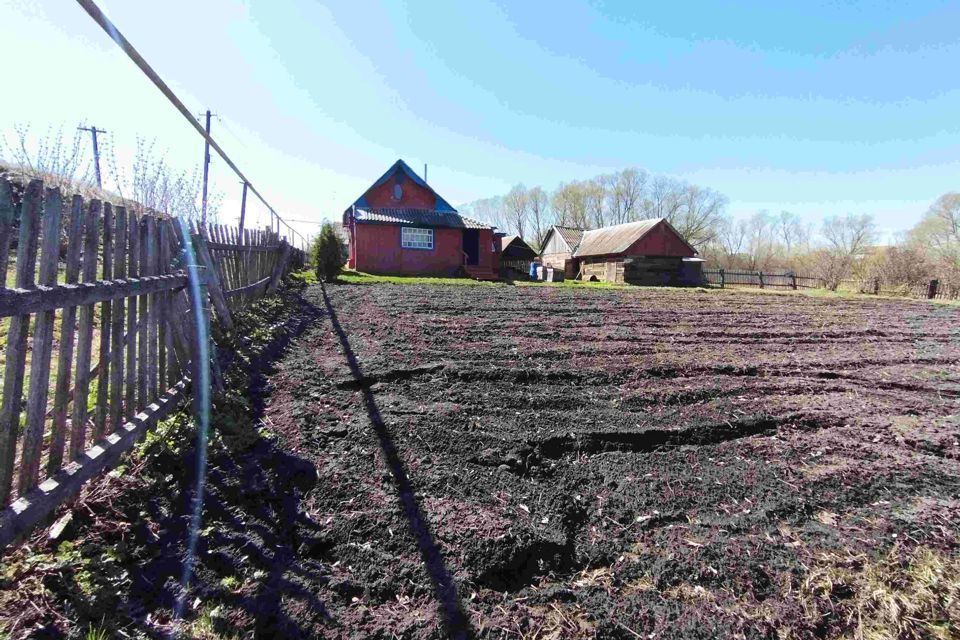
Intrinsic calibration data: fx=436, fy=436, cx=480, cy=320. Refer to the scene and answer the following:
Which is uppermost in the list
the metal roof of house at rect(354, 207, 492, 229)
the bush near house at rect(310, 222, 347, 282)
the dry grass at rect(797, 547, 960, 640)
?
the metal roof of house at rect(354, 207, 492, 229)

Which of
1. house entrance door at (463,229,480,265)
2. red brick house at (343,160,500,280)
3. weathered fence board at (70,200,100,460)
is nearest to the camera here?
weathered fence board at (70,200,100,460)

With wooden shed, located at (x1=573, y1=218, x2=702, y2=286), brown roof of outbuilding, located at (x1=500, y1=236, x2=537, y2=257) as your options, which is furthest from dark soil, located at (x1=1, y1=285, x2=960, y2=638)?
brown roof of outbuilding, located at (x1=500, y1=236, x2=537, y2=257)

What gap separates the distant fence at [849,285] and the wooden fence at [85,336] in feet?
98.3

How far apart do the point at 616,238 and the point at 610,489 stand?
2993cm

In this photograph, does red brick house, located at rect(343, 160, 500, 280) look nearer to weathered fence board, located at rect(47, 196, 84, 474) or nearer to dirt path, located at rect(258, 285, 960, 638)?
dirt path, located at rect(258, 285, 960, 638)

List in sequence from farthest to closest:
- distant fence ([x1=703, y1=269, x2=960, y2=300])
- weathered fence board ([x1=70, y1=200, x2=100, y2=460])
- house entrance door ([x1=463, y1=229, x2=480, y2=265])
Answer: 1. house entrance door ([x1=463, y1=229, x2=480, y2=265])
2. distant fence ([x1=703, y1=269, x2=960, y2=300])
3. weathered fence board ([x1=70, y1=200, x2=100, y2=460])

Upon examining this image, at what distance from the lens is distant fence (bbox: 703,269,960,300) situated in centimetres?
2117

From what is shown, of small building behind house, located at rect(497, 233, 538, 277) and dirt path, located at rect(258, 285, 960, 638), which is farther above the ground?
small building behind house, located at rect(497, 233, 538, 277)

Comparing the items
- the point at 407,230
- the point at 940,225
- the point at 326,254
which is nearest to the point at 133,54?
the point at 326,254

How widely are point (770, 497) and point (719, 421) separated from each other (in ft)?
3.64

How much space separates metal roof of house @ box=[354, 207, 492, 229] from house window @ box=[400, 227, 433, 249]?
0.44m

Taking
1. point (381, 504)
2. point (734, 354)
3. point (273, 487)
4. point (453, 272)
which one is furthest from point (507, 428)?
point (453, 272)

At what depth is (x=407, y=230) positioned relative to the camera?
74.9 ft

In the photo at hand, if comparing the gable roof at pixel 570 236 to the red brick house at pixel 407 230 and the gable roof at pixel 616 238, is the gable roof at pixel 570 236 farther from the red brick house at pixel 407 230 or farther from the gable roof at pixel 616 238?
the red brick house at pixel 407 230
